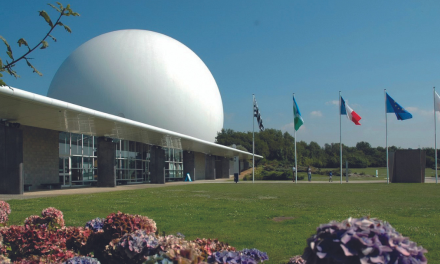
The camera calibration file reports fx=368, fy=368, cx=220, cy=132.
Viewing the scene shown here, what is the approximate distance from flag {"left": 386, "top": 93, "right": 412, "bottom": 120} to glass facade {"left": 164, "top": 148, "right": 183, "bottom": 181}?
2546 cm

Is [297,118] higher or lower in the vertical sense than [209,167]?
higher

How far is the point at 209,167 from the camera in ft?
171

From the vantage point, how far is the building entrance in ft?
93.9

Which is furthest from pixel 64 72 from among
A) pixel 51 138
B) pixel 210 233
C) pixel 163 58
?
pixel 210 233

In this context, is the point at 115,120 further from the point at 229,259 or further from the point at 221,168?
the point at 221,168

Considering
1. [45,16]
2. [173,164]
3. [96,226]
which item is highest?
[45,16]

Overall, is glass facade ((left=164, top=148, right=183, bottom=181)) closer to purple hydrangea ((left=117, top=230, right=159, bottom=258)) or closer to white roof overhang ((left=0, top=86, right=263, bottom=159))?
white roof overhang ((left=0, top=86, right=263, bottom=159))

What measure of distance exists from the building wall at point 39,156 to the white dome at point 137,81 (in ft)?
39.4

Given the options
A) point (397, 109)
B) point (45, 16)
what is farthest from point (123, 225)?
point (397, 109)

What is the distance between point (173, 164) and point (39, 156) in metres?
22.0

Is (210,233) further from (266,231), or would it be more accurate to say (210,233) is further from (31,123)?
(31,123)

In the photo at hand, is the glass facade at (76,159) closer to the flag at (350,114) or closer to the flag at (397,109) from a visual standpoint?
the flag at (350,114)

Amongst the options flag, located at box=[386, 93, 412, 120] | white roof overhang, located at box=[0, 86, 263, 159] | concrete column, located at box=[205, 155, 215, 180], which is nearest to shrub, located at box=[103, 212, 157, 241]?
white roof overhang, located at box=[0, 86, 263, 159]

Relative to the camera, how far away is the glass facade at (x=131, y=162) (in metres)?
36.3
